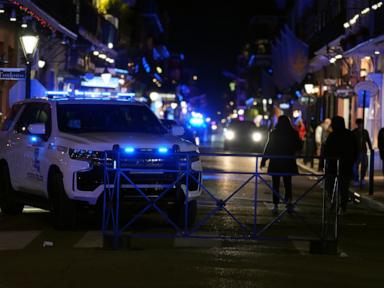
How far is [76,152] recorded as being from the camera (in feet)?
39.2

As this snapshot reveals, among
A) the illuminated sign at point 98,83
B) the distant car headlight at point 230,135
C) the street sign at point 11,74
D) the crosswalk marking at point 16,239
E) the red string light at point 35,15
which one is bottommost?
the crosswalk marking at point 16,239

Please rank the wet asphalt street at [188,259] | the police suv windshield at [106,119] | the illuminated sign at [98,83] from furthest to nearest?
the illuminated sign at [98,83] → the police suv windshield at [106,119] → the wet asphalt street at [188,259]

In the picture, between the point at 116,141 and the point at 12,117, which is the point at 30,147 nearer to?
the point at 12,117

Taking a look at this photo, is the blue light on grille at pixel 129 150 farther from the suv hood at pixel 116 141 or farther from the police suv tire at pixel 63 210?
the police suv tire at pixel 63 210

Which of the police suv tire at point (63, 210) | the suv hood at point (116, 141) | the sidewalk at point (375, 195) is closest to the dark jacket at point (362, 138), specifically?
the sidewalk at point (375, 195)

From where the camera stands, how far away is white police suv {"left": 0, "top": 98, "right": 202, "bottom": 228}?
11.8m

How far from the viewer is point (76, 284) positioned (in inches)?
324

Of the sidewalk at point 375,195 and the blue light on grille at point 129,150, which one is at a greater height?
the blue light on grille at point 129,150

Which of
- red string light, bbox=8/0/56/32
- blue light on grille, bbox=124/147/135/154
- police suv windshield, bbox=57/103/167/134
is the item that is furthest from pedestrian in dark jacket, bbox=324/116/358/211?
red string light, bbox=8/0/56/32

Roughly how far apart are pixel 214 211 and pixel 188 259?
0.98 meters

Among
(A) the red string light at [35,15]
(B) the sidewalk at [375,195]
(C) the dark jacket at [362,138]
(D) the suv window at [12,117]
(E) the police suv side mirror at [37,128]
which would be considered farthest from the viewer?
(C) the dark jacket at [362,138]

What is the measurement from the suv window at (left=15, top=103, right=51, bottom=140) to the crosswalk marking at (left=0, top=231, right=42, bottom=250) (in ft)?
6.46

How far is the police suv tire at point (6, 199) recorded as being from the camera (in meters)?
14.2

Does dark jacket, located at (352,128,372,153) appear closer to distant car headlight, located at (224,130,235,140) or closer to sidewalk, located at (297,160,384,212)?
sidewalk, located at (297,160,384,212)
